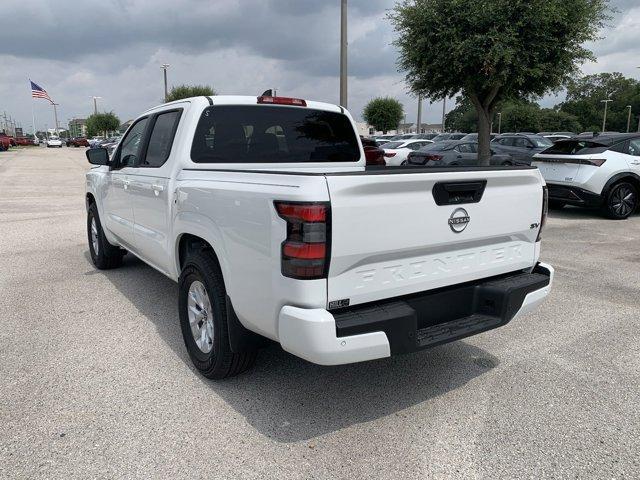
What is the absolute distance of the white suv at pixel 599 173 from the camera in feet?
31.9

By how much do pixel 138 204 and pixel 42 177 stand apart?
19007mm

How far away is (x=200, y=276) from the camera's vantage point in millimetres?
3312

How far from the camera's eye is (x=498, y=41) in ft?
41.8

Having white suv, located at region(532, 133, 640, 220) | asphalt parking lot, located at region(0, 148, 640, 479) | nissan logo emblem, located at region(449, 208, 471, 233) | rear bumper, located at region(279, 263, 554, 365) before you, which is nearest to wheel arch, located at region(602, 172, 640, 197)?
white suv, located at region(532, 133, 640, 220)

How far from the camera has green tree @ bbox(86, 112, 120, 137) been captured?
303ft

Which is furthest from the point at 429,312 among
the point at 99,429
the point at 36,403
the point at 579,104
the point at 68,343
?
the point at 579,104

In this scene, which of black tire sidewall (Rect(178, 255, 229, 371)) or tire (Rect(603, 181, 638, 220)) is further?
tire (Rect(603, 181, 638, 220))

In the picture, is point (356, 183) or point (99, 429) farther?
point (99, 429)

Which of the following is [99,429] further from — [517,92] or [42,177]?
[42,177]

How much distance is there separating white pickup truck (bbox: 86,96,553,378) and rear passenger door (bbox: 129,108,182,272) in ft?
0.08

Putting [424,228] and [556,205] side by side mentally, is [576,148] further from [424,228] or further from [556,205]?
[424,228]

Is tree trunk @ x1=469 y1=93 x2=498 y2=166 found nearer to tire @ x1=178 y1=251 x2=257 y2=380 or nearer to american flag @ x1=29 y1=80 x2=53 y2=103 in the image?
tire @ x1=178 y1=251 x2=257 y2=380

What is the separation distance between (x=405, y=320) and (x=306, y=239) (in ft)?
2.25

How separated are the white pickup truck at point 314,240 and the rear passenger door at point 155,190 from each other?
2 centimetres
